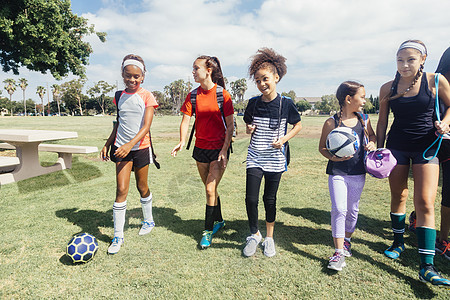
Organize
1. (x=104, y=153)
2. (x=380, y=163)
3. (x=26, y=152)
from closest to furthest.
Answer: (x=380, y=163)
(x=104, y=153)
(x=26, y=152)

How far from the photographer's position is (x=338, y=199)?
300 cm

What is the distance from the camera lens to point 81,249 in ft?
10.2

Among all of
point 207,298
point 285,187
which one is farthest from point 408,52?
point 285,187

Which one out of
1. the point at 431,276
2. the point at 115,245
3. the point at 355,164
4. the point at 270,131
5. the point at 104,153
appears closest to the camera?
the point at 431,276

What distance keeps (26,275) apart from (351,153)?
3605 mm

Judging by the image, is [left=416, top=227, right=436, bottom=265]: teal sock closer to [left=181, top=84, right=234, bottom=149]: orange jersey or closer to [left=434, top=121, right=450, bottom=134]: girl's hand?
[left=434, top=121, right=450, bottom=134]: girl's hand

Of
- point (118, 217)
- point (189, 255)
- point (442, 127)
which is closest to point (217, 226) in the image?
point (189, 255)

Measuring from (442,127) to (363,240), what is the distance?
5.75 ft

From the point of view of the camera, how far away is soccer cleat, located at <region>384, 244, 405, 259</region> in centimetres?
320

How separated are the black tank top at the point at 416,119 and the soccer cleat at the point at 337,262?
4.40 feet

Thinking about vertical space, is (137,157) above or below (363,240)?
above

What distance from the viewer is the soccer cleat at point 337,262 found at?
114 inches

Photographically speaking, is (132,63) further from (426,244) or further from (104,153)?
(426,244)

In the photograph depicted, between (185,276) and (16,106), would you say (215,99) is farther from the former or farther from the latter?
(16,106)
